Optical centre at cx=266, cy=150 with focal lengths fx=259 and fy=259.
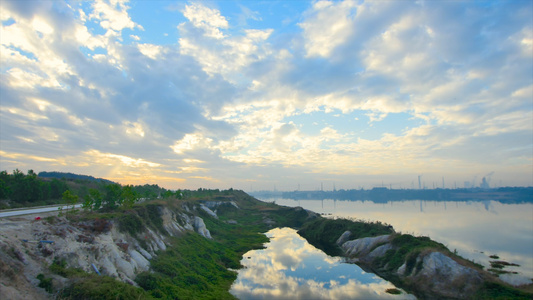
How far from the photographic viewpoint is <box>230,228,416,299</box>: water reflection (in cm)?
2911

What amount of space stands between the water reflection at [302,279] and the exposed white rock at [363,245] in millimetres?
3979

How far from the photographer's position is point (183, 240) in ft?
134

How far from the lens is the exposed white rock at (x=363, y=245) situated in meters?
44.9

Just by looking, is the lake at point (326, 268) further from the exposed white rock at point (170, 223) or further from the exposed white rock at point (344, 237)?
the exposed white rock at point (170, 223)

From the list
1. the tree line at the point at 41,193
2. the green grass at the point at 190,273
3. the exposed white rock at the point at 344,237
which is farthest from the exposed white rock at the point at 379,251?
the tree line at the point at 41,193

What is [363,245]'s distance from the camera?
46844 millimetres

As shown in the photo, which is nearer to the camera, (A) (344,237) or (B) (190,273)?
(B) (190,273)

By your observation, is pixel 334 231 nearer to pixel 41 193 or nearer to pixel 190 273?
pixel 190 273

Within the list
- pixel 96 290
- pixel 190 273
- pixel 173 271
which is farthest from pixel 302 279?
pixel 96 290

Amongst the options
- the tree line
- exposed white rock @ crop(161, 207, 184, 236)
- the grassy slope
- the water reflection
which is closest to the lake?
the water reflection

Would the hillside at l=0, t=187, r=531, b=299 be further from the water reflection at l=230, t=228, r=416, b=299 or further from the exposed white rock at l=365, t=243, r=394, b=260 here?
the water reflection at l=230, t=228, r=416, b=299

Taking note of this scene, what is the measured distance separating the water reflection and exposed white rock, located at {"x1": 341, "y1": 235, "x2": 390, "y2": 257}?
3979 mm

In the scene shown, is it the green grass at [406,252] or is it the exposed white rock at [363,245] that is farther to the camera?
the exposed white rock at [363,245]

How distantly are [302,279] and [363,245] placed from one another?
701 inches
